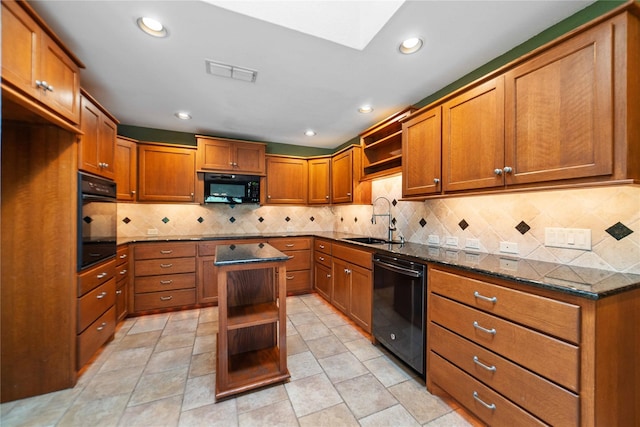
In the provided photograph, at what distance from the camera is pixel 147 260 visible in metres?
3.00

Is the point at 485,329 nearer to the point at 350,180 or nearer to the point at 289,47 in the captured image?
the point at 289,47

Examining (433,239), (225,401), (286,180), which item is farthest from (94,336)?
(433,239)

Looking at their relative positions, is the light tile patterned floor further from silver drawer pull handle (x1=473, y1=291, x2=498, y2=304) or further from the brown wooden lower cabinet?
silver drawer pull handle (x1=473, y1=291, x2=498, y2=304)

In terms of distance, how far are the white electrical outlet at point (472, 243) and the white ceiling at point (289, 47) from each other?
1427mm

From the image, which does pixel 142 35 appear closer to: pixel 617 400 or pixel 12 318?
pixel 12 318

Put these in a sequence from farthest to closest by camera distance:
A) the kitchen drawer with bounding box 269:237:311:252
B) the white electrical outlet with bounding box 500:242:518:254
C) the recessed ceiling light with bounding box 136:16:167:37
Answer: the kitchen drawer with bounding box 269:237:311:252 < the white electrical outlet with bounding box 500:242:518:254 < the recessed ceiling light with bounding box 136:16:167:37

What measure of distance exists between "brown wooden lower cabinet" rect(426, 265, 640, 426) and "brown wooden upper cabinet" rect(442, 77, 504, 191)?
69 centimetres

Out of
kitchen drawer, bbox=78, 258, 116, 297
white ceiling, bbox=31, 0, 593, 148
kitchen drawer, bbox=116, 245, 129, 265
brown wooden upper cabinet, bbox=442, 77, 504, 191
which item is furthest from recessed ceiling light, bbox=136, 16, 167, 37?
kitchen drawer, bbox=116, 245, 129, 265

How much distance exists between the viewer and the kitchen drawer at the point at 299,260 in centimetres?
372

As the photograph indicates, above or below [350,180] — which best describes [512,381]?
below

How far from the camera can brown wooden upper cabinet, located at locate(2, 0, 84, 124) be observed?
3.94 ft

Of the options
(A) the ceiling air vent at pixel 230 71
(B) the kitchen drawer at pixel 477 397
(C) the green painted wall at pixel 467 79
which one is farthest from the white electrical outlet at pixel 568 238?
(A) the ceiling air vent at pixel 230 71

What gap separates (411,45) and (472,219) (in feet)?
4.76

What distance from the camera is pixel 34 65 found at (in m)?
1.35
